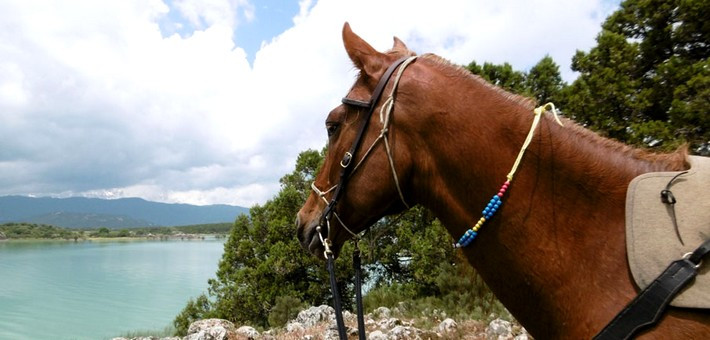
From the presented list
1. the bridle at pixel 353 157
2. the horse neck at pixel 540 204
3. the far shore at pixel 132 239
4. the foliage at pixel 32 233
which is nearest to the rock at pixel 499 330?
the bridle at pixel 353 157

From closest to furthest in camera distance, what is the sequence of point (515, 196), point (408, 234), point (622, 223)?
point (622, 223) < point (515, 196) < point (408, 234)

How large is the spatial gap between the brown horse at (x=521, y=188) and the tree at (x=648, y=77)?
23.3ft

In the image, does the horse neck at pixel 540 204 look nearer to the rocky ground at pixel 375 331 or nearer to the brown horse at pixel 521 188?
the brown horse at pixel 521 188

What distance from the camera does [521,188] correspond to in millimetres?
1312

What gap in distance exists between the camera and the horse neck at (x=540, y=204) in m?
1.21

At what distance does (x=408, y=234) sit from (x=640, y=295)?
40.5ft

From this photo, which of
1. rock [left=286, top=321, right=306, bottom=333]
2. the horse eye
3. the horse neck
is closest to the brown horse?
the horse neck

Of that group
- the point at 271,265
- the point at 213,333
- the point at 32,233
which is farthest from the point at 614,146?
the point at 32,233

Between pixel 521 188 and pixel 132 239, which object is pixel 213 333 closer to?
pixel 521 188

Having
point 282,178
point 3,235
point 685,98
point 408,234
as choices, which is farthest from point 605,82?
point 3,235

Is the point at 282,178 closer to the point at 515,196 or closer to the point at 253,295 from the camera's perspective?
the point at 253,295

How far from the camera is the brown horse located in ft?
3.95

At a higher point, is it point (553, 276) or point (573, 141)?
point (573, 141)

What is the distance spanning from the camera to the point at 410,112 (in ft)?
4.94
